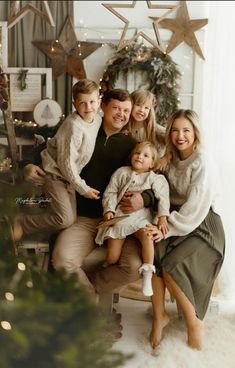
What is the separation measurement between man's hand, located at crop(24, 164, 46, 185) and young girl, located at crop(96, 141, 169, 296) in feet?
0.81

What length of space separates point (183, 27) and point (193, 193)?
0.64 meters

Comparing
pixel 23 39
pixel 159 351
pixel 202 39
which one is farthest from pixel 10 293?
pixel 202 39

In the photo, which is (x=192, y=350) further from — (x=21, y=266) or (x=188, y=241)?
(x=21, y=266)

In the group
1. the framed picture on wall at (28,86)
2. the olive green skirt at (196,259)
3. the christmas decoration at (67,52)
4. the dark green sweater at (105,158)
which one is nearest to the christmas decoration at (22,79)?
the framed picture on wall at (28,86)

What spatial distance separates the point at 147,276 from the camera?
5.71 feet

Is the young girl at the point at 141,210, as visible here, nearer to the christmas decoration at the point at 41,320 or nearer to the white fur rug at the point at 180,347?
the white fur rug at the point at 180,347

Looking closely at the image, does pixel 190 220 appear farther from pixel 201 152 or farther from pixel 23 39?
pixel 23 39

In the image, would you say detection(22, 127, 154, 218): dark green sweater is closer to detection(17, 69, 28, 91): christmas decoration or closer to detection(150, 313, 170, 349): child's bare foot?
detection(17, 69, 28, 91): christmas decoration

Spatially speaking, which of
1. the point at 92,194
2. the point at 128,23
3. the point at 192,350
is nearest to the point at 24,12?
the point at 128,23

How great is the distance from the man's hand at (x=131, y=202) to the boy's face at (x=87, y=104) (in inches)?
12.6

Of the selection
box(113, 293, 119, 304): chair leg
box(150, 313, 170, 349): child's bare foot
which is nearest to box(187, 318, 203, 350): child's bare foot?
box(150, 313, 170, 349): child's bare foot

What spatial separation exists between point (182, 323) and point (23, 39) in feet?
4.15

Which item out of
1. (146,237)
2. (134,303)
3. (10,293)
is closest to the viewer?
(10,293)

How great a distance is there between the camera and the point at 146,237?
175 cm
